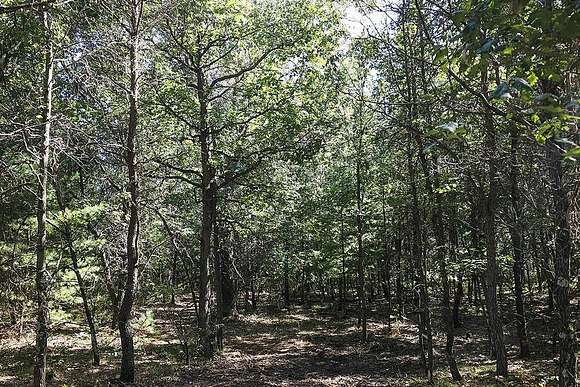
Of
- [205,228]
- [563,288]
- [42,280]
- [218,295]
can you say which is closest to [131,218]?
[42,280]

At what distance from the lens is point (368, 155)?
1884 centimetres

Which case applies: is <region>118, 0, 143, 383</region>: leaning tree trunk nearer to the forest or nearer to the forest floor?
the forest

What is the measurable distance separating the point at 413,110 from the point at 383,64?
2563 mm

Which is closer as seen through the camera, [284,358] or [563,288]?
[563,288]

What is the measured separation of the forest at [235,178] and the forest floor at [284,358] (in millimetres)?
139

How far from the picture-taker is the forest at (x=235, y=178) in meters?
7.73

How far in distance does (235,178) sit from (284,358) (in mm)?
6764

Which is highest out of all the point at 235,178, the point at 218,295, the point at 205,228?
the point at 235,178

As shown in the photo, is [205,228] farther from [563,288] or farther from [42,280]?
[563,288]

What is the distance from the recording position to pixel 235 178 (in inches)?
563

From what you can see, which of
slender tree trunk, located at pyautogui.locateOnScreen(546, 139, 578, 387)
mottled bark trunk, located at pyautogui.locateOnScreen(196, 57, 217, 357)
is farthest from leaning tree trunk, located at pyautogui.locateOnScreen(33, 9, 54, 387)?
slender tree trunk, located at pyautogui.locateOnScreen(546, 139, 578, 387)

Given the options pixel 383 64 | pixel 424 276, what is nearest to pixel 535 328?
pixel 424 276

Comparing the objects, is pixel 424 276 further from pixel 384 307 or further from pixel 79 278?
pixel 384 307

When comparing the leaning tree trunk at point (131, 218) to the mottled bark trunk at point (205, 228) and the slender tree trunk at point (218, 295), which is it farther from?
the slender tree trunk at point (218, 295)
